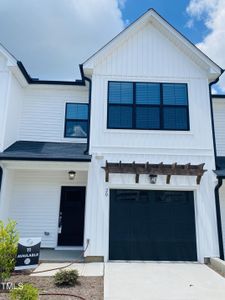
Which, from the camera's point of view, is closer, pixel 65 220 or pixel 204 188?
pixel 204 188

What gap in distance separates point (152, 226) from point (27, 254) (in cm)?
383

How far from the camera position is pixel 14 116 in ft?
29.5

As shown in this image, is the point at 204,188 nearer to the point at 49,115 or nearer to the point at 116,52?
the point at 116,52

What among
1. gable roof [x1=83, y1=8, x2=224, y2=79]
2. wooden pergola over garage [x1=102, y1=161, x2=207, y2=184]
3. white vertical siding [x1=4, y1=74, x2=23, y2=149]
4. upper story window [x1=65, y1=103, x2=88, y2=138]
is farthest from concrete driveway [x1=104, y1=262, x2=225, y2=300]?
gable roof [x1=83, y1=8, x2=224, y2=79]

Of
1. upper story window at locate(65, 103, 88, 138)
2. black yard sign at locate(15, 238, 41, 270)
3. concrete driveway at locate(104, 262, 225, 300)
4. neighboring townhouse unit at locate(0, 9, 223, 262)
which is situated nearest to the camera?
concrete driveway at locate(104, 262, 225, 300)

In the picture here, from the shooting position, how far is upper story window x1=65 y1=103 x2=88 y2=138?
9711 mm

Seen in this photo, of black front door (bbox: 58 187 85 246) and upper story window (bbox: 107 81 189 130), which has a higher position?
upper story window (bbox: 107 81 189 130)

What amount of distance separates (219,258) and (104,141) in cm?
516

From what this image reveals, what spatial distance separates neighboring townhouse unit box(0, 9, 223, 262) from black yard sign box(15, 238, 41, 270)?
1681 millimetres

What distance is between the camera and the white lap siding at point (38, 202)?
8.68 meters

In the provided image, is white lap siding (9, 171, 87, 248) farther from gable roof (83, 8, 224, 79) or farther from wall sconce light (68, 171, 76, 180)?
gable roof (83, 8, 224, 79)

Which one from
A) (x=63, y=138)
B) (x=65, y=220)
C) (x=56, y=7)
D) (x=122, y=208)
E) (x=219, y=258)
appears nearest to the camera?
(x=219, y=258)

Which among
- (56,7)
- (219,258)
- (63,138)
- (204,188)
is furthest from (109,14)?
(219,258)

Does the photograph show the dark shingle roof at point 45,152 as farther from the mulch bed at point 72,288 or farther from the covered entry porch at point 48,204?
the mulch bed at point 72,288
